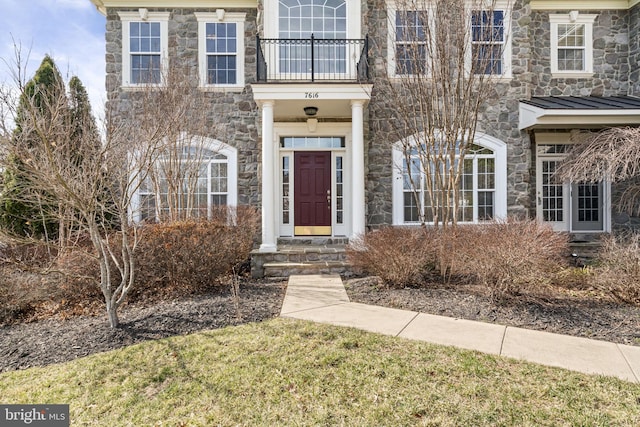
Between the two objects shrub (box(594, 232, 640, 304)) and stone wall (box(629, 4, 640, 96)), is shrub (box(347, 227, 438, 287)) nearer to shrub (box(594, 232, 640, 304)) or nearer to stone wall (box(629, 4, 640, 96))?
shrub (box(594, 232, 640, 304))

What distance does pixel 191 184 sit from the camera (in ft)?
26.5

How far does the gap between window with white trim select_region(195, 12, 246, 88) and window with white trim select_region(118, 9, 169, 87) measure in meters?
0.95

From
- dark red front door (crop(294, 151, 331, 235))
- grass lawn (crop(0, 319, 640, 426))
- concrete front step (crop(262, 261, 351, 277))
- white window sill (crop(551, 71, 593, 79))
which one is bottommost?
grass lawn (crop(0, 319, 640, 426))

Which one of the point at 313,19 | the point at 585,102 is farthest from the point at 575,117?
the point at 313,19

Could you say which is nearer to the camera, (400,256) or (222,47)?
(400,256)

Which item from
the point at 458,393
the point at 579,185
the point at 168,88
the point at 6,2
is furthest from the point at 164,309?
the point at 579,185

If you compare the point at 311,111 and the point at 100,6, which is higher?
the point at 100,6

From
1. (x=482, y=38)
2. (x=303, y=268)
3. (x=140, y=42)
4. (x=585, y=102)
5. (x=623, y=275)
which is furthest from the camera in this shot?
(x=140, y=42)

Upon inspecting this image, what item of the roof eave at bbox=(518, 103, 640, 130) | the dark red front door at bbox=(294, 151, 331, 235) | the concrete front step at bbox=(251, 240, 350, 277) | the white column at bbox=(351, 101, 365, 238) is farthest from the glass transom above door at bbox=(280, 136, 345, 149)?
the roof eave at bbox=(518, 103, 640, 130)

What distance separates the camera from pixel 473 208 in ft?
30.2

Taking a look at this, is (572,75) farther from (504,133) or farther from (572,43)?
(504,133)

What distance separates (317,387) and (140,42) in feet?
32.4

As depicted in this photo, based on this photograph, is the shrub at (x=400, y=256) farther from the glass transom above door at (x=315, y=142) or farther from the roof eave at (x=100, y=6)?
the roof eave at (x=100, y=6)

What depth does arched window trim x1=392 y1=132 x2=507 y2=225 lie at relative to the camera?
357 inches
